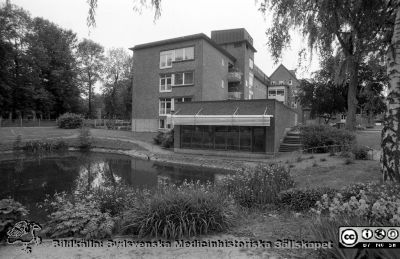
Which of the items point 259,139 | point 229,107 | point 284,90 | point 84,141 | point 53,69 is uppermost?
point 53,69

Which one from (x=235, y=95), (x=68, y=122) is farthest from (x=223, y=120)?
(x=68, y=122)

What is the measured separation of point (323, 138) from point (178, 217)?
1905 centimetres

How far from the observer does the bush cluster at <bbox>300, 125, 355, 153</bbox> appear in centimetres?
2025

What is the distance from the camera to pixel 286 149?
2502cm

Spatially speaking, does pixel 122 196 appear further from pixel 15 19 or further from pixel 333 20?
pixel 15 19

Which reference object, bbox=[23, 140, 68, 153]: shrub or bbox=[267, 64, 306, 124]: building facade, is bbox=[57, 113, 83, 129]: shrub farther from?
bbox=[267, 64, 306, 124]: building facade

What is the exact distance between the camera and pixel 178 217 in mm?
4891

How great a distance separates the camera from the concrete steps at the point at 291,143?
24.9 metres

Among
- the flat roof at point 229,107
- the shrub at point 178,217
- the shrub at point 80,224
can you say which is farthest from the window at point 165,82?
the shrub at point 178,217

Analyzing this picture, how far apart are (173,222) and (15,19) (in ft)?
184

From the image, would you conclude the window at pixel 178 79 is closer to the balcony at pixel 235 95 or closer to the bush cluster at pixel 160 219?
the balcony at pixel 235 95

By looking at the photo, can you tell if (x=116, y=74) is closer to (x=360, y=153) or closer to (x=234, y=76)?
(x=234, y=76)

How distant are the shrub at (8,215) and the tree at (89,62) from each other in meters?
60.4

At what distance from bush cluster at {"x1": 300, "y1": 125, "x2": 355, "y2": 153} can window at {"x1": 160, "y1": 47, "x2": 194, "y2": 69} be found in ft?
62.8
